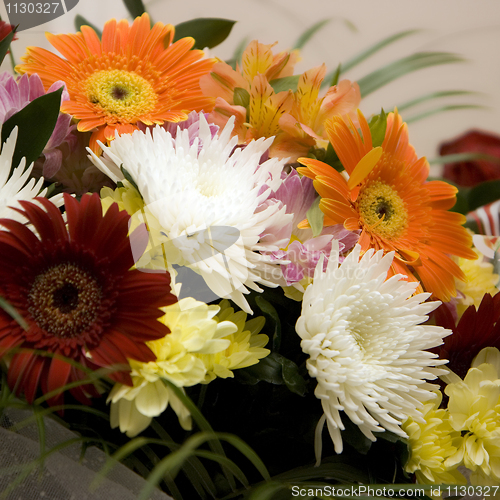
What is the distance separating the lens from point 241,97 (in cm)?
37

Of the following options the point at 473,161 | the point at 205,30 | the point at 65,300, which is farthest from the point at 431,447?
the point at 473,161

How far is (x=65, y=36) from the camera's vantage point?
1.31 ft

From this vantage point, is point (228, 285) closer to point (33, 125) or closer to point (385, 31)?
point (33, 125)

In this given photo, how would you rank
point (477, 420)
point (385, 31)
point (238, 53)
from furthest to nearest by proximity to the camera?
1. point (385, 31)
2. point (238, 53)
3. point (477, 420)

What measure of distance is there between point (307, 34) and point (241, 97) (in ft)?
1.05

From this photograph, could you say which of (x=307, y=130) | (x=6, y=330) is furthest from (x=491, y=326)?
(x=6, y=330)

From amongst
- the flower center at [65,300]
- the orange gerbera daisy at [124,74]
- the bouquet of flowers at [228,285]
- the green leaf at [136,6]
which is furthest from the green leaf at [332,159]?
the green leaf at [136,6]

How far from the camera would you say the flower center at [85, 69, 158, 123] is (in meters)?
0.37

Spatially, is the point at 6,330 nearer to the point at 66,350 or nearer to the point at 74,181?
the point at 66,350

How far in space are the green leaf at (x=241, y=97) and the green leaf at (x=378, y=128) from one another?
0.34 feet

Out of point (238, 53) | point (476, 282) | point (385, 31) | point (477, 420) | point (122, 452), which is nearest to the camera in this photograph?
point (122, 452)

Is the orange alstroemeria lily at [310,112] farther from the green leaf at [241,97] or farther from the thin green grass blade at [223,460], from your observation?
the thin green grass blade at [223,460]

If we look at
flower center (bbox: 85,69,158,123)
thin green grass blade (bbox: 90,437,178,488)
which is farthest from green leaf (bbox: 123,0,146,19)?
thin green grass blade (bbox: 90,437,178,488)

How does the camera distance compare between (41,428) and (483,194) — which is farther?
(483,194)
